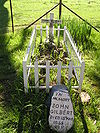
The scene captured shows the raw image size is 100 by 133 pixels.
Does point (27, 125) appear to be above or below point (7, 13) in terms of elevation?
below

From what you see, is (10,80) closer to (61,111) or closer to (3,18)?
(61,111)

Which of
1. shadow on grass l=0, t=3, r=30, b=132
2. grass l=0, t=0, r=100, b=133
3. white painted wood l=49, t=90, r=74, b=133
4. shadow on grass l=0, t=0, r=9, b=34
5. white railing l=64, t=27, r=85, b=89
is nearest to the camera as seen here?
white painted wood l=49, t=90, r=74, b=133

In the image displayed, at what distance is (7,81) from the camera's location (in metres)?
2.77

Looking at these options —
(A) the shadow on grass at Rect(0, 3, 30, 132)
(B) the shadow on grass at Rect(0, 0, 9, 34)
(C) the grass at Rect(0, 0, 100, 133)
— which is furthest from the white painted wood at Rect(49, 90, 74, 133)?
(B) the shadow on grass at Rect(0, 0, 9, 34)

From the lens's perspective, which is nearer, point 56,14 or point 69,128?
point 69,128

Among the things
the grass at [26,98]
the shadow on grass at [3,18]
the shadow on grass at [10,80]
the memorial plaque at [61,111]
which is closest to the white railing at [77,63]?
the grass at [26,98]

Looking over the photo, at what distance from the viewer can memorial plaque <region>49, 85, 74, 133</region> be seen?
188 centimetres

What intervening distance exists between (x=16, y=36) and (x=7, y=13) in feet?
6.64

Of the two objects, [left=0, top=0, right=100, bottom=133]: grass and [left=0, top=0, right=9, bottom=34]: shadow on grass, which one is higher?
[left=0, top=0, right=9, bottom=34]: shadow on grass

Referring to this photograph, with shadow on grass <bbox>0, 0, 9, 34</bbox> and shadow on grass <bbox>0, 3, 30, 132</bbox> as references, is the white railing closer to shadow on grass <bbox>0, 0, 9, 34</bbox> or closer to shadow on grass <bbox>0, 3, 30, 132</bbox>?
shadow on grass <bbox>0, 3, 30, 132</bbox>

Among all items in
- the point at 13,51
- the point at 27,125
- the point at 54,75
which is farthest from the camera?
the point at 13,51

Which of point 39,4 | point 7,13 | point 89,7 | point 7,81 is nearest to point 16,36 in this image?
point 7,81

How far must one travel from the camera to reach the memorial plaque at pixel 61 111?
6.18 ft

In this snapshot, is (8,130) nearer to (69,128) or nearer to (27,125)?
(27,125)
